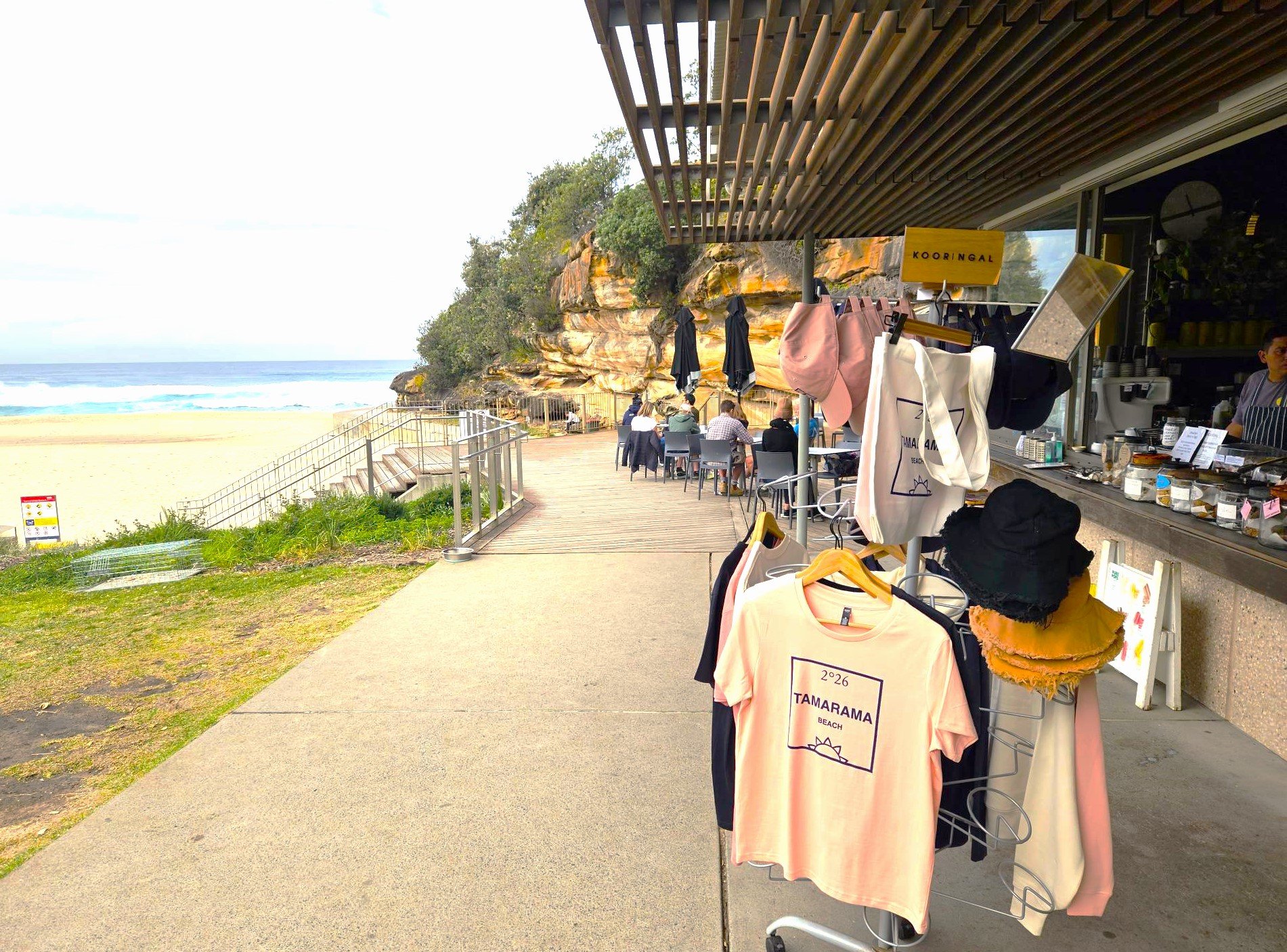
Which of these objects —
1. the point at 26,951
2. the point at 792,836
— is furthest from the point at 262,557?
the point at 792,836

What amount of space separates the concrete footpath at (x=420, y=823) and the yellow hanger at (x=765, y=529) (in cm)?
117

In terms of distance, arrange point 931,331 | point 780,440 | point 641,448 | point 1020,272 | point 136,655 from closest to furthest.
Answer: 1. point 931,331
2. point 136,655
3. point 1020,272
4. point 780,440
5. point 641,448

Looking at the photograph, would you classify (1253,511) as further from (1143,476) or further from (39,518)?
(39,518)

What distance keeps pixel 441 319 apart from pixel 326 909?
35.0 meters

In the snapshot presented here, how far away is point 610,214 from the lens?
2284cm

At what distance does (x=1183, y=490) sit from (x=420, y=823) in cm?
373

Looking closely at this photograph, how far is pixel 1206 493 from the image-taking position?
13.1 feet

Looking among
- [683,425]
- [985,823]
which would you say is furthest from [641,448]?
[985,823]

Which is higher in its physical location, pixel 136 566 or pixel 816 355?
pixel 816 355

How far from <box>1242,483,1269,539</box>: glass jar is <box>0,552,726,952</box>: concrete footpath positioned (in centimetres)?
248

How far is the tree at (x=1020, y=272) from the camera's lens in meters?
7.21

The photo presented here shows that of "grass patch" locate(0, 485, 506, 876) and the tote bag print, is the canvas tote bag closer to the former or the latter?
the tote bag print

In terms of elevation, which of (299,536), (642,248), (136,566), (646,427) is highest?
(642,248)

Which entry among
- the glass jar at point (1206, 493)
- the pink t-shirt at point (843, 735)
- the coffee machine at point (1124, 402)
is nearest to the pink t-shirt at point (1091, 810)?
the pink t-shirt at point (843, 735)
